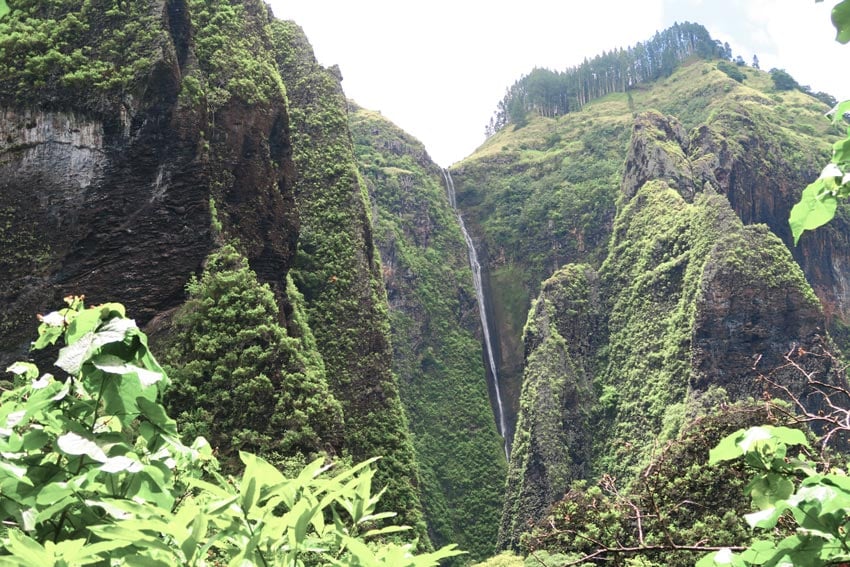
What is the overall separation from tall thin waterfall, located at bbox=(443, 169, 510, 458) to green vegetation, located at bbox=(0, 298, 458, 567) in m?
46.6

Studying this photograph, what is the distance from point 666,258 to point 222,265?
28.4 m

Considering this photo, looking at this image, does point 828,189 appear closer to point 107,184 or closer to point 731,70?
point 107,184

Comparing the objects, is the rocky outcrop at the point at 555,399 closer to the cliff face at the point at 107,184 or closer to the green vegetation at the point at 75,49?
the cliff face at the point at 107,184

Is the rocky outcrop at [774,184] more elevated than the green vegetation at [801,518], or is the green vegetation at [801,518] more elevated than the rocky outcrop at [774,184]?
the rocky outcrop at [774,184]

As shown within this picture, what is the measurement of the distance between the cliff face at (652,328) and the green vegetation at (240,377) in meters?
12.0

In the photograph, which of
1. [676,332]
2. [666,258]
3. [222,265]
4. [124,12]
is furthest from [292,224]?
[666,258]

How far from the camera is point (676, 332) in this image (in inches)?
1268

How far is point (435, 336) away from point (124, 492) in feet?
168

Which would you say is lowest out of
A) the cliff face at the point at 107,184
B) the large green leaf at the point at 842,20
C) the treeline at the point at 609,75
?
the large green leaf at the point at 842,20

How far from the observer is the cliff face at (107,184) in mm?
13070

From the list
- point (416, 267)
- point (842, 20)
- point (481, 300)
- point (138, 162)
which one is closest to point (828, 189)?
point (842, 20)

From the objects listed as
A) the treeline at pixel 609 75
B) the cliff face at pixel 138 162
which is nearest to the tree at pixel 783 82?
the treeline at pixel 609 75

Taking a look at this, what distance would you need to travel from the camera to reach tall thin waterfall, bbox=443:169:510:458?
4934 cm

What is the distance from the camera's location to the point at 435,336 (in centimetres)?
5266
